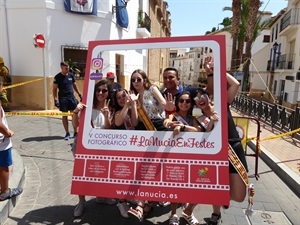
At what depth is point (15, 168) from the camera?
402cm

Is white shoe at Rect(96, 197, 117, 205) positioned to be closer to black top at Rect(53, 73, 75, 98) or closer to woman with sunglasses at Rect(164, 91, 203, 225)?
woman with sunglasses at Rect(164, 91, 203, 225)

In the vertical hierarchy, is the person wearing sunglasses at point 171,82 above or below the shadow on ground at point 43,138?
above

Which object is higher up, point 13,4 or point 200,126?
point 13,4

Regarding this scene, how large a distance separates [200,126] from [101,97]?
113cm

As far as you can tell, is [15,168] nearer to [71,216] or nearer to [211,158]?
[71,216]

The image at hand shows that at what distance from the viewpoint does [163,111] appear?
2953mm

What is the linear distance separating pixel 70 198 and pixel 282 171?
369 cm

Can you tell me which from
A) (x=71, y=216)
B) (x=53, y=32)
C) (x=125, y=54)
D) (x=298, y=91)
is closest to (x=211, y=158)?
(x=71, y=216)

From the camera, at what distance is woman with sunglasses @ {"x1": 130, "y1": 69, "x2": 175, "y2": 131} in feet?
9.34

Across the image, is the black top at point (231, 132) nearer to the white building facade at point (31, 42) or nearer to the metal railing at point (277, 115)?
the metal railing at point (277, 115)

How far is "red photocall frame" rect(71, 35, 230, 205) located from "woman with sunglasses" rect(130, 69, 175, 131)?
362 mm

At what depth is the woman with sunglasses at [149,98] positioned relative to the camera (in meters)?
2.85

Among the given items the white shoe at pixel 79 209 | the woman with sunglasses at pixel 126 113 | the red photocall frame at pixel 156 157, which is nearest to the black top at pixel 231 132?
the red photocall frame at pixel 156 157

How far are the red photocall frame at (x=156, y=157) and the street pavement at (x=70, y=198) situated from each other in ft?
2.48
